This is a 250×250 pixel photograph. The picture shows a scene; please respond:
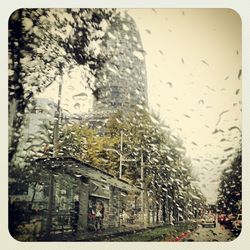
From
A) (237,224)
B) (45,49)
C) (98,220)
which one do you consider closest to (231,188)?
(237,224)

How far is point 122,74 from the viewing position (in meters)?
1.77

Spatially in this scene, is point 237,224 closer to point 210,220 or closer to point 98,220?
point 210,220

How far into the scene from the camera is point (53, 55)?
1.77m

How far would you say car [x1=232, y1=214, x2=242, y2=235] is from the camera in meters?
1.72

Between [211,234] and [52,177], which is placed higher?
[52,177]

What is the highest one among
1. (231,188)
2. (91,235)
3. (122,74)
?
(122,74)

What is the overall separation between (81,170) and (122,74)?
449 mm

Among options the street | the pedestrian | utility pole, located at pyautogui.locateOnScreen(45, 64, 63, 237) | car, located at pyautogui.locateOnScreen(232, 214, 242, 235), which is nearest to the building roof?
utility pole, located at pyautogui.locateOnScreen(45, 64, 63, 237)

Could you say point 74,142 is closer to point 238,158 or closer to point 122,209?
point 122,209

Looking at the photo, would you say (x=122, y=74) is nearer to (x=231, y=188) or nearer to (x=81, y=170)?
(x=81, y=170)

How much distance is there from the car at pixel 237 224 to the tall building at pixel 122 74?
63 centimetres

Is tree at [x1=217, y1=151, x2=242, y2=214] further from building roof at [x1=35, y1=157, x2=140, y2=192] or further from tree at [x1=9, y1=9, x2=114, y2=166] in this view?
tree at [x1=9, y1=9, x2=114, y2=166]

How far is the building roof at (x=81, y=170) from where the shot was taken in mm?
1728
